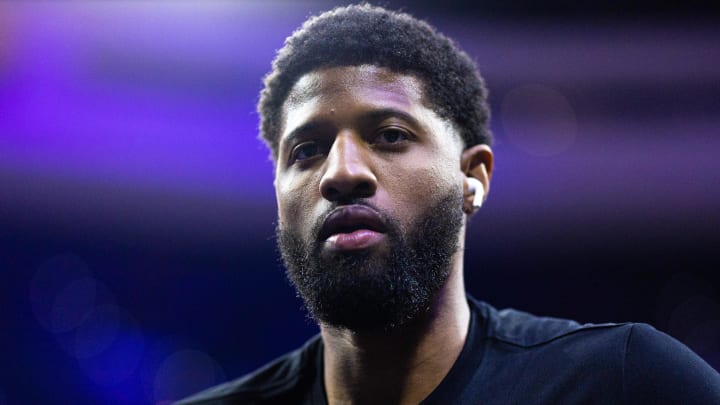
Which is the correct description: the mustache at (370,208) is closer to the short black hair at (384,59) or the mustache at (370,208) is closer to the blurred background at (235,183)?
the short black hair at (384,59)

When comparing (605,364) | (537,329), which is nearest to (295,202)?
(537,329)

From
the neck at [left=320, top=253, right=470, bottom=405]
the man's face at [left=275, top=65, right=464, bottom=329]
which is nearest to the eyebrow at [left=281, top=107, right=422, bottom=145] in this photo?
the man's face at [left=275, top=65, right=464, bottom=329]

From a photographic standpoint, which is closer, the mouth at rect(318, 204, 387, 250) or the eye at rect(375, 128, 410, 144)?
the mouth at rect(318, 204, 387, 250)

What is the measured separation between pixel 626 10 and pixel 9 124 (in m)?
4.10

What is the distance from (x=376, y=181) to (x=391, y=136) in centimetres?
17

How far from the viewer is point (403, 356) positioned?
1.62 meters

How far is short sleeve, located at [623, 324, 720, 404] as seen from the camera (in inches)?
50.7

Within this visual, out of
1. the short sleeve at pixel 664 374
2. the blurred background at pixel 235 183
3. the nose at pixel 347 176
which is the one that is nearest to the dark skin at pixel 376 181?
the nose at pixel 347 176

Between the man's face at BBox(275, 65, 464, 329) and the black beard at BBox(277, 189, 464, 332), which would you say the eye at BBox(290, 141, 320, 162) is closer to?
the man's face at BBox(275, 65, 464, 329)

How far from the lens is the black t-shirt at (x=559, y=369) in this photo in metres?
1.32

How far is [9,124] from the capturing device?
4.04 metres

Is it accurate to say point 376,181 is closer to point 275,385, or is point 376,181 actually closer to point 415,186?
point 415,186

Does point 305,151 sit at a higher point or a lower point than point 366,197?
higher

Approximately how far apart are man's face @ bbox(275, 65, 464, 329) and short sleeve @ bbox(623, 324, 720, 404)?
507mm
